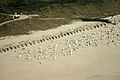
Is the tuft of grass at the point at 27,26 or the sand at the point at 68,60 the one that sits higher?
the tuft of grass at the point at 27,26

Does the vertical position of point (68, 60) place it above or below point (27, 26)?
below

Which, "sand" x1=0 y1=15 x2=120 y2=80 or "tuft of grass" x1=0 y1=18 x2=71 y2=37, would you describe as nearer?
"sand" x1=0 y1=15 x2=120 y2=80

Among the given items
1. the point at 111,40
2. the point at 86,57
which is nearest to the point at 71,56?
the point at 86,57

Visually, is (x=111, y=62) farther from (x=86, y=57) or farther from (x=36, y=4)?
(x=36, y=4)

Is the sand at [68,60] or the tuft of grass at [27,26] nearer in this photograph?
the sand at [68,60]

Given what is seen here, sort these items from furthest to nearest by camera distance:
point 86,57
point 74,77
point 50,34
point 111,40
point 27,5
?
1. point 27,5
2. point 50,34
3. point 111,40
4. point 86,57
5. point 74,77

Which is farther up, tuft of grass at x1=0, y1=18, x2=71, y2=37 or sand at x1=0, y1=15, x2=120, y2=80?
tuft of grass at x1=0, y1=18, x2=71, y2=37

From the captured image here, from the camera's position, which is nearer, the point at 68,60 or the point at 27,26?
the point at 68,60

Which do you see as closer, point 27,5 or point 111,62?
point 111,62
